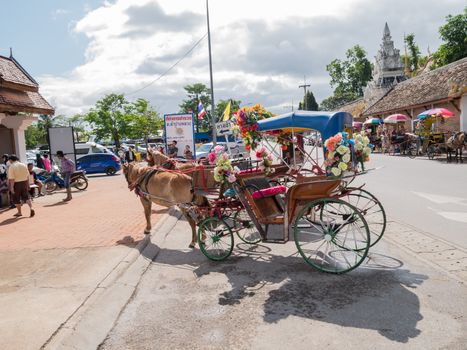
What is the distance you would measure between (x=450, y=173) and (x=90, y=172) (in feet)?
65.9

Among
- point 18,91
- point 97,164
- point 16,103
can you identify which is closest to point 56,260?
point 16,103

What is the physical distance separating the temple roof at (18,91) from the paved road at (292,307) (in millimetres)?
9264

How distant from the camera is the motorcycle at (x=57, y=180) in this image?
17.1m

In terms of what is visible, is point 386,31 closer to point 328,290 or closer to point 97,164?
point 97,164

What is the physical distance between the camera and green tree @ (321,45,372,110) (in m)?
82.1

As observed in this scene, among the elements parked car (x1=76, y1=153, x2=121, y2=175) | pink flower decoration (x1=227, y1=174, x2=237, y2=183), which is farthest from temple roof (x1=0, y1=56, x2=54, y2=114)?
parked car (x1=76, y1=153, x2=121, y2=175)

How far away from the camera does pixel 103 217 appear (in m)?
10.3

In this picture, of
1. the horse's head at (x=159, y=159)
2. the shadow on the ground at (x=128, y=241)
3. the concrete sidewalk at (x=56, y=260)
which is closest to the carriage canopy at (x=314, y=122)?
the horse's head at (x=159, y=159)

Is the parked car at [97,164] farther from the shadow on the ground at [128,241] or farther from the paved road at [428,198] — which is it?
the shadow on the ground at [128,241]

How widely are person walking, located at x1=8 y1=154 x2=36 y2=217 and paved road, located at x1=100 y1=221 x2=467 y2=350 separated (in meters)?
6.66

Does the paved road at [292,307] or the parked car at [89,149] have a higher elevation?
the parked car at [89,149]

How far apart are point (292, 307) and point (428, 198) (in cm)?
749

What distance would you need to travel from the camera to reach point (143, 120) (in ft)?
168

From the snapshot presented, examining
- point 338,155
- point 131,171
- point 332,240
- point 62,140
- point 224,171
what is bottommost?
point 332,240
